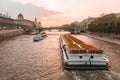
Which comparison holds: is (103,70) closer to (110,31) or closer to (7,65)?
(7,65)

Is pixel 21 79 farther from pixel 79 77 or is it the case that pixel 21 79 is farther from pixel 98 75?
pixel 98 75

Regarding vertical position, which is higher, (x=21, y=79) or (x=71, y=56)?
(x=71, y=56)

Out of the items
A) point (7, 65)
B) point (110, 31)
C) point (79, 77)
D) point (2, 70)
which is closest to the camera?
point (79, 77)

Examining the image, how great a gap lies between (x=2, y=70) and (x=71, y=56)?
9013 millimetres

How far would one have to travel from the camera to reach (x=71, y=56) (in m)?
25.4

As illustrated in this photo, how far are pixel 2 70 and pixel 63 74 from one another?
26.9 ft

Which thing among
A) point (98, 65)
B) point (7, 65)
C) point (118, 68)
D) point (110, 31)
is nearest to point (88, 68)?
point (98, 65)

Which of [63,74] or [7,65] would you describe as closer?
[63,74]

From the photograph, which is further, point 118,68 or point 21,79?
point 118,68

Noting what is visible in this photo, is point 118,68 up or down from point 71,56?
down

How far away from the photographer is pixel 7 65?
30969mm

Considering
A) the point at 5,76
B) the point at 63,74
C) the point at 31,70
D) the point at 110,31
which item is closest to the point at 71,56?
the point at 63,74

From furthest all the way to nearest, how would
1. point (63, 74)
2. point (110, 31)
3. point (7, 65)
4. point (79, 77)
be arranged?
point (110, 31), point (7, 65), point (63, 74), point (79, 77)

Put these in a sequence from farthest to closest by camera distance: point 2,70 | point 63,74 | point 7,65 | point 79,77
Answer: point 7,65
point 2,70
point 63,74
point 79,77
